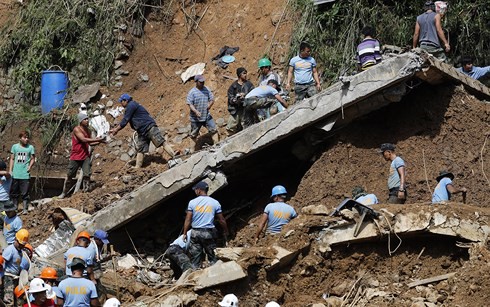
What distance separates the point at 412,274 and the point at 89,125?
8458mm

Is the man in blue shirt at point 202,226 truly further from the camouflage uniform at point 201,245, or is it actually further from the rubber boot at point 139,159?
the rubber boot at point 139,159

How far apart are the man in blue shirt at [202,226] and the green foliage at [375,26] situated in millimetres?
4557

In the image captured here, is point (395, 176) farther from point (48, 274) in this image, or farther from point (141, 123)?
point (48, 274)

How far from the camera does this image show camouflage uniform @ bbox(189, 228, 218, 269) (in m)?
14.4

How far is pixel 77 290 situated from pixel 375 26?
8.08m

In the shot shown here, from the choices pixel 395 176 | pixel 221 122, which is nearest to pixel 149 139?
pixel 221 122

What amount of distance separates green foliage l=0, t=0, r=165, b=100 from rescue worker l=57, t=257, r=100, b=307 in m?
8.36

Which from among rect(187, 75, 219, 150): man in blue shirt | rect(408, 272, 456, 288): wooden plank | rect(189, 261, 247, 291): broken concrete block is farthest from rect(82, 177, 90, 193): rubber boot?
rect(408, 272, 456, 288): wooden plank

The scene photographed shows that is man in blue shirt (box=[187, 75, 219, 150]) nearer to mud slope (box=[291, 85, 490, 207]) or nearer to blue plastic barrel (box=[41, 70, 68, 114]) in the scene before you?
mud slope (box=[291, 85, 490, 207])

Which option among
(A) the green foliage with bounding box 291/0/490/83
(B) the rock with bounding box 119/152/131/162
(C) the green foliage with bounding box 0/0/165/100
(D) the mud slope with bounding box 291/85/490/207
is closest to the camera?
(D) the mud slope with bounding box 291/85/490/207

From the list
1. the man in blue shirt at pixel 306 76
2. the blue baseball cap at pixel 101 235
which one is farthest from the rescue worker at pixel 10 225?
the man in blue shirt at pixel 306 76

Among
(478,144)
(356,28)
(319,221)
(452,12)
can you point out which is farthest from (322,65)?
(319,221)

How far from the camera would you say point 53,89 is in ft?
67.3

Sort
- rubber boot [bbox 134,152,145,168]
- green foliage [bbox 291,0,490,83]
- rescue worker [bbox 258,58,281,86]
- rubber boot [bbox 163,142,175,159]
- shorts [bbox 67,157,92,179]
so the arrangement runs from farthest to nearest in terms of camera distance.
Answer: shorts [bbox 67,157,92,179]
green foliage [bbox 291,0,490,83]
rubber boot [bbox 134,152,145,168]
rubber boot [bbox 163,142,175,159]
rescue worker [bbox 258,58,281,86]
